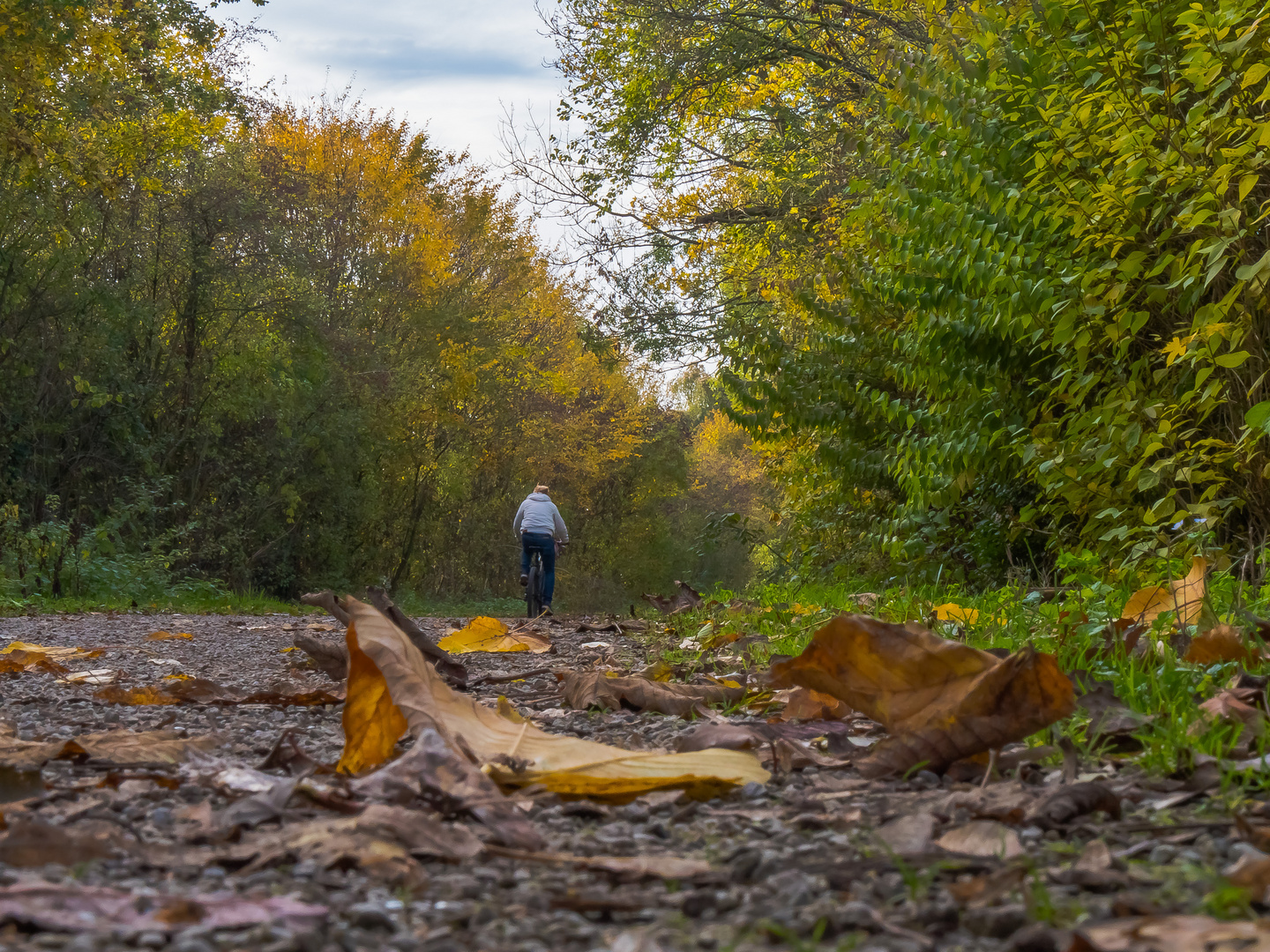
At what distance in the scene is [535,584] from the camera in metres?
15.1

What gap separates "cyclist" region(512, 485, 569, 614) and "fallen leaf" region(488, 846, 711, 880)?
43.4 ft

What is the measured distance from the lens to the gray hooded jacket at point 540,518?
48.8 ft

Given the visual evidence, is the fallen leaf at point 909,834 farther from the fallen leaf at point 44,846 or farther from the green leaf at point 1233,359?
the green leaf at point 1233,359

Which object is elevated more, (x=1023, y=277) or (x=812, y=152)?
(x=812, y=152)

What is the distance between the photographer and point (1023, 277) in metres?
5.49

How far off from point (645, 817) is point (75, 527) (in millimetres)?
16235

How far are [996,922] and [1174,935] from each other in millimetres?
178

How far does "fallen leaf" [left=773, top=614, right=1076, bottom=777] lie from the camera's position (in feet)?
6.48

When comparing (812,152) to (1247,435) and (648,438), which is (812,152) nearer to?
(1247,435)

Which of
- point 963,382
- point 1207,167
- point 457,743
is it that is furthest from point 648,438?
point 457,743

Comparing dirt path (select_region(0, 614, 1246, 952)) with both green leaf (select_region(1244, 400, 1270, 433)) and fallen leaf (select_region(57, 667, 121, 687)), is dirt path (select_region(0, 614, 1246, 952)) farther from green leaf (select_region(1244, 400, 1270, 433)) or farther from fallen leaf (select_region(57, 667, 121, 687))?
green leaf (select_region(1244, 400, 1270, 433))

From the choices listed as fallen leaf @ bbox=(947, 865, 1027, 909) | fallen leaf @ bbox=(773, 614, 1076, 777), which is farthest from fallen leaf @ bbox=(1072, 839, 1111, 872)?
fallen leaf @ bbox=(773, 614, 1076, 777)

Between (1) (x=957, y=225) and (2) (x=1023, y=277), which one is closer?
(2) (x=1023, y=277)

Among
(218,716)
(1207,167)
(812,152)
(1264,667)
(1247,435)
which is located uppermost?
(812,152)
